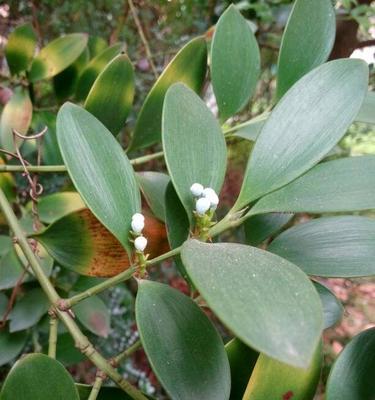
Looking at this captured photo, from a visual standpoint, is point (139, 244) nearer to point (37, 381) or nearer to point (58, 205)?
point (37, 381)

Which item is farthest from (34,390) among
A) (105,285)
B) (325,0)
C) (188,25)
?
(188,25)

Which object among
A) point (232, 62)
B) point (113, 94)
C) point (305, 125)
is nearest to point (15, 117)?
point (113, 94)

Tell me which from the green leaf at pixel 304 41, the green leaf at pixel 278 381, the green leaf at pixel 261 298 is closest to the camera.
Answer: the green leaf at pixel 261 298

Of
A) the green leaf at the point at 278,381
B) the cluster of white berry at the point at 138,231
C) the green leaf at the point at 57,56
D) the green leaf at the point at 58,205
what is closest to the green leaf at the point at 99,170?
the cluster of white berry at the point at 138,231

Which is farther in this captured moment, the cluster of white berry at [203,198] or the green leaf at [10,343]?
the green leaf at [10,343]

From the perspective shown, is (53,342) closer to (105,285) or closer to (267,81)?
(105,285)

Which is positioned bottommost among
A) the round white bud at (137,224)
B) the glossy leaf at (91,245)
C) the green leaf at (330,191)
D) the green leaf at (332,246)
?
the glossy leaf at (91,245)

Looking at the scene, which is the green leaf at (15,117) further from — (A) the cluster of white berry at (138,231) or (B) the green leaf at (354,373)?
(B) the green leaf at (354,373)
